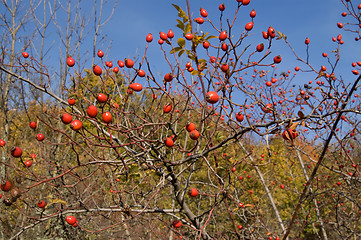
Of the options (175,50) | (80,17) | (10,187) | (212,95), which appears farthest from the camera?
(80,17)

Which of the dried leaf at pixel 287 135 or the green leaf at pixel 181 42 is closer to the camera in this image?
the dried leaf at pixel 287 135

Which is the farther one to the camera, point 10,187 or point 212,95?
point 10,187

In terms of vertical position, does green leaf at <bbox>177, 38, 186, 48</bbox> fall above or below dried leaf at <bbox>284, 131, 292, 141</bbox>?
above

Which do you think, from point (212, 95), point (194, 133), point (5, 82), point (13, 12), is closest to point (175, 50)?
point (212, 95)

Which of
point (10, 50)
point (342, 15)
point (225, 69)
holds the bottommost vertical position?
point (225, 69)

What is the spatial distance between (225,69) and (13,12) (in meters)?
6.15

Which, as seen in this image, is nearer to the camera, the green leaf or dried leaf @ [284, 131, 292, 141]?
dried leaf @ [284, 131, 292, 141]

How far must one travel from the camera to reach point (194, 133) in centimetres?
116

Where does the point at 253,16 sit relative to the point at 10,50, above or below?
below

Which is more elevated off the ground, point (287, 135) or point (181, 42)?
point (181, 42)

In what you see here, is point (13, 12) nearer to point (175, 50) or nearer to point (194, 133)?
point (175, 50)

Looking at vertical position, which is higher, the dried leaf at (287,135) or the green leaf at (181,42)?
the green leaf at (181,42)

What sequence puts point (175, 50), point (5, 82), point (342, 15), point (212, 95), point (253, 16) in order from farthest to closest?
point (5, 82), point (342, 15), point (253, 16), point (175, 50), point (212, 95)

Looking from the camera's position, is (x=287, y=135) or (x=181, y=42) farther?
(x=181, y=42)
